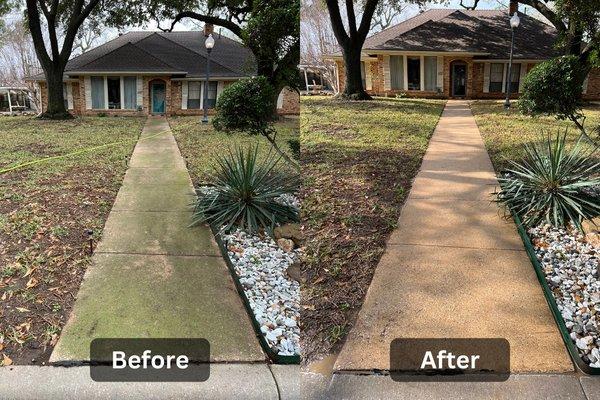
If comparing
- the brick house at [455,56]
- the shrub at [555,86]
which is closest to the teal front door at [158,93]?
the brick house at [455,56]

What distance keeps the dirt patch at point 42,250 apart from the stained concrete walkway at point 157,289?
11 cm

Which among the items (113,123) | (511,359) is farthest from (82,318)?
(113,123)

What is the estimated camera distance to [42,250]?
450 centimetres

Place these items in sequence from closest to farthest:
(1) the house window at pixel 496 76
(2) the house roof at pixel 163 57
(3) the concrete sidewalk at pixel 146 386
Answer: (3) the concrete sidewalk at pixel 146 386 → (2) the house roof at pixel 163 57 → (1) the house window at pixel 496 76

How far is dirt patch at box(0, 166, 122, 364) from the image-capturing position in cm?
329

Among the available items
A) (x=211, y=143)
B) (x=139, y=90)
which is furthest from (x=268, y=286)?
(x=139, y=90)

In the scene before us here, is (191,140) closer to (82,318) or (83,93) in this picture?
(82,318)

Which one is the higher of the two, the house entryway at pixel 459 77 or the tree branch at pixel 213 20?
the tree branch at pixel 213 20

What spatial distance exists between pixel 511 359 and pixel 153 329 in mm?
2120

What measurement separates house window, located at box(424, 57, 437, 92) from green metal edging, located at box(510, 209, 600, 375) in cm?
1688

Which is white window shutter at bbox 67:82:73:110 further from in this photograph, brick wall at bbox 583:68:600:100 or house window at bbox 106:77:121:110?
brick wall at bbox 583:68:600:100

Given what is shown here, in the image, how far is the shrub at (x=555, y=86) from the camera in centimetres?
690

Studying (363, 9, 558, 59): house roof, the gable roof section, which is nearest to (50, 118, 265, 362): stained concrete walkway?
the gable roof section

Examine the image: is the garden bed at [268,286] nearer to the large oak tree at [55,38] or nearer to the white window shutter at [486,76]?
Result: the large oak tree at [55,38]
